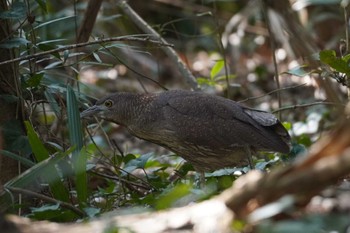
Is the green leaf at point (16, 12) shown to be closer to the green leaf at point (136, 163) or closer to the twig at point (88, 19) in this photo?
the green leaf at point (136, 163)

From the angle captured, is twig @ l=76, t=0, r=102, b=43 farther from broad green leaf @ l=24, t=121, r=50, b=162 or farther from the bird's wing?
broad green leaf @ l=24, t=121, r=50, b=162

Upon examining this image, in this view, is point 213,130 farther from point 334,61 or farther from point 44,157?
point 44,157

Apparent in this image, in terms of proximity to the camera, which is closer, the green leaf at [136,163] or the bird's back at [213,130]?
the green leaf at [136,163]

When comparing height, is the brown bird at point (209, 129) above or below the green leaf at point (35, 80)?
below

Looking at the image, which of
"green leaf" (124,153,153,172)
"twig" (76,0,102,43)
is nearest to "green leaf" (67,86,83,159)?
"green leaf" (124,153,153,172)

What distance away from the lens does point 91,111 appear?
6004 millimetres

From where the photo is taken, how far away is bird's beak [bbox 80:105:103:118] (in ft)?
19.4

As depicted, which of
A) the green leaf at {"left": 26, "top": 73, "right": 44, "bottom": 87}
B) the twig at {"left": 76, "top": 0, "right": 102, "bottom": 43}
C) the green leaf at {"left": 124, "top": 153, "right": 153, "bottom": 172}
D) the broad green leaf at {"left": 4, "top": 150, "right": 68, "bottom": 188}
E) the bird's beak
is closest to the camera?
the broad green leaf at {"left": 4, "top": 150, "right": 68, "bottom": 188}

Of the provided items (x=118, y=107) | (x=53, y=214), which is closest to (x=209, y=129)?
(x=118, y=107)

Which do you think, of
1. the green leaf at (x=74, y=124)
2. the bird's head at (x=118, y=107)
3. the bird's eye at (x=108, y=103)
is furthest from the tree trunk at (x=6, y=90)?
the bird's eye at (x=108, y=103)

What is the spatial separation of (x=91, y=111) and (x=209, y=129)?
1.05 m

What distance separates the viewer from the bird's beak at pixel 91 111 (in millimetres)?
5908

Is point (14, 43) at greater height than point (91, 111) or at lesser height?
greater

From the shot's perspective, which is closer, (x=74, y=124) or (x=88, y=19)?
(x=74, y=124)
